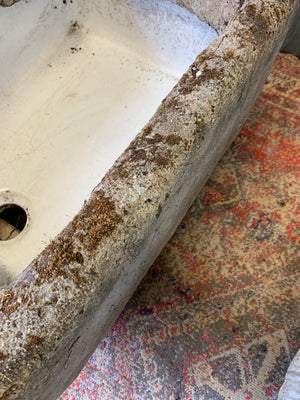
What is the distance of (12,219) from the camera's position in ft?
4.79

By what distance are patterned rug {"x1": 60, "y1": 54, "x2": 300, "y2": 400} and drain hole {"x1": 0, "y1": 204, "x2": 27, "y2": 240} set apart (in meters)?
0.55

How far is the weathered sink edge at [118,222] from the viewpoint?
769 mm

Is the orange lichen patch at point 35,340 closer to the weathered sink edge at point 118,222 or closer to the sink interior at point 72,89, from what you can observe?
the weathered sink edge at point 118,222

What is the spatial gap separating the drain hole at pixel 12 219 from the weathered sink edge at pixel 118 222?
0.56 meters

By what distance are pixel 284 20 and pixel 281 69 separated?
0.97 meters

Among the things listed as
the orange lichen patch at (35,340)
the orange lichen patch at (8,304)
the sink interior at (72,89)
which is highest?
the sink interior at (72,89)

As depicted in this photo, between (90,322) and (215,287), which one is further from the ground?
(215,287)

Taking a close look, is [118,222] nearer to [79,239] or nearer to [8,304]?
[79,239]

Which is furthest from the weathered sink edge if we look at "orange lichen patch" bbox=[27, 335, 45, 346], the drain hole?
the drain hole

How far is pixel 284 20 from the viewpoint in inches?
47.0

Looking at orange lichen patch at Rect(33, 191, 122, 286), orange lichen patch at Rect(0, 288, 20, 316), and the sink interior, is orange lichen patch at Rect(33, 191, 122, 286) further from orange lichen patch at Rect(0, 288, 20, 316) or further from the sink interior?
the sink interior

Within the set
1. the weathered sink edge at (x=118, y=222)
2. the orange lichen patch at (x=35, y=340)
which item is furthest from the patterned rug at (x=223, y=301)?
the orange lichen patch at (x=35, y=340)

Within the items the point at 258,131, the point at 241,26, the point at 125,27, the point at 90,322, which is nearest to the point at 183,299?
the point at 90,322

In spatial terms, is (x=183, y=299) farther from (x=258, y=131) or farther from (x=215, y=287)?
(x=258, y=131)
